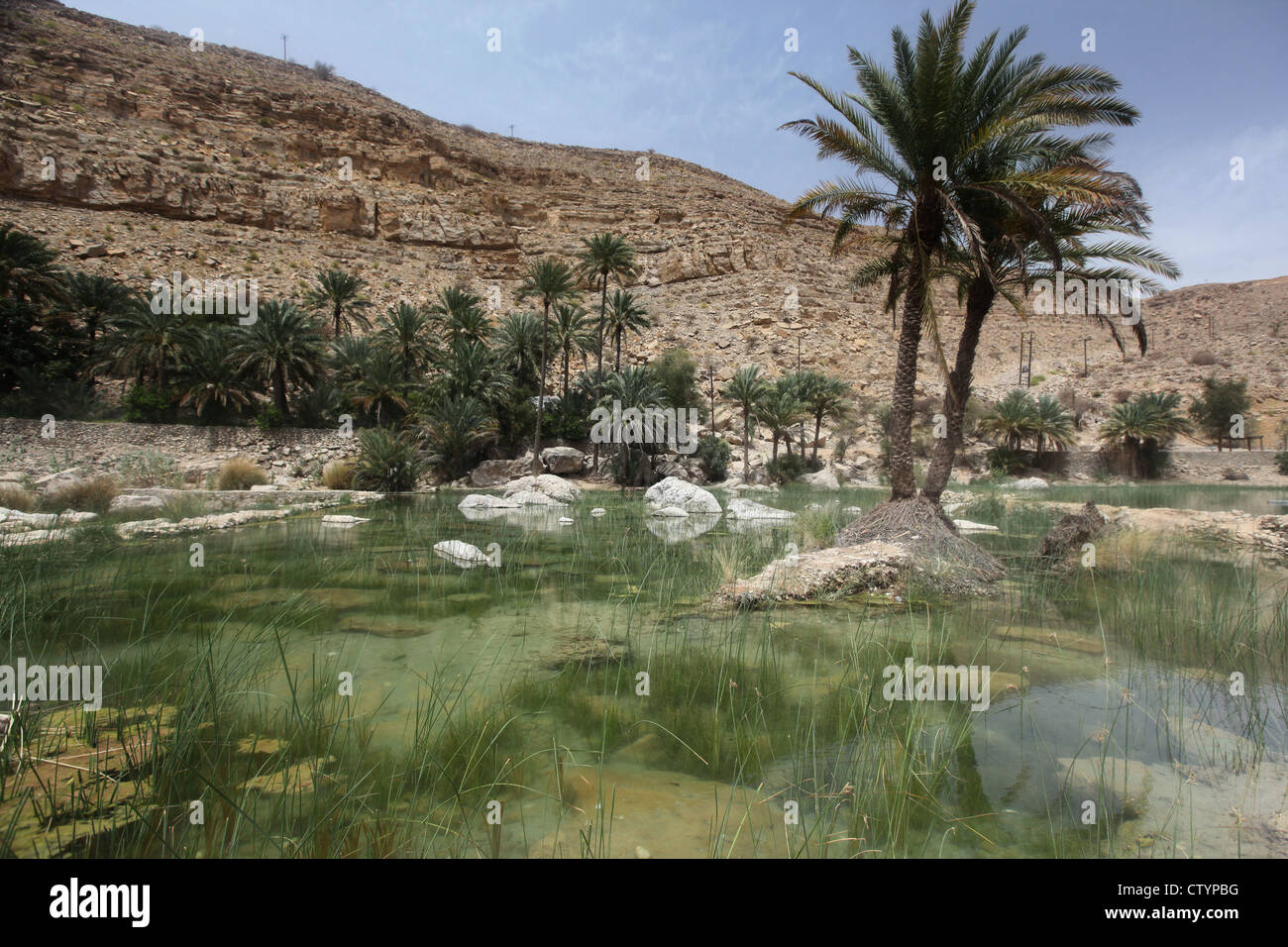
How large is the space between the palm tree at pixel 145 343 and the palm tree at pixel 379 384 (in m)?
7.25

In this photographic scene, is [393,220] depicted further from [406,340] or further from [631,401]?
[631,401]

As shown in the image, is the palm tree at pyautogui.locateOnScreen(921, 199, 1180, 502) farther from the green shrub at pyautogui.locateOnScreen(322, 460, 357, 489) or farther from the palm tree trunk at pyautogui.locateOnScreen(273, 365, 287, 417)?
the palm tree trunk at pyautogui.locateOnScreen(273, 365, 287, 417)

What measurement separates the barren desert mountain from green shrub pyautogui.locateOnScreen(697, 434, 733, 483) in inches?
542

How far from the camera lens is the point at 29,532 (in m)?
7.93

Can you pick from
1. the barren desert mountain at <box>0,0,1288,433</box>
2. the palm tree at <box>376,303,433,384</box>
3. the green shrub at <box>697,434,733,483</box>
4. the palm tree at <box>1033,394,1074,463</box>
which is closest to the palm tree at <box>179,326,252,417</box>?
the palm tree at <box>376,303,433,384</box>

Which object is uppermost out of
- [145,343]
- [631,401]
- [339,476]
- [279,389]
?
[145,343]

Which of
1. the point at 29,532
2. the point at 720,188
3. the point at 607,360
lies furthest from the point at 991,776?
the point at 720,188

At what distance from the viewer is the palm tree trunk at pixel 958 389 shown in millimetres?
8914

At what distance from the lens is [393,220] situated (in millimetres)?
48375

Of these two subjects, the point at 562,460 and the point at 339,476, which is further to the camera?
the point at 562,460

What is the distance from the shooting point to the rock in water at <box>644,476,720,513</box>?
17.0 metres

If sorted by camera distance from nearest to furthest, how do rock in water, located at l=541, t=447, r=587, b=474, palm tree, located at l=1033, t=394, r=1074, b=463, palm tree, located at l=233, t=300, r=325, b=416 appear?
palm tree, located at l=233, t=300, r=325, b=416 < rock in water, located at l=541, t=447, r=587, b=474 < palm tree, located at l=1033, t=394, r=1074, b=463

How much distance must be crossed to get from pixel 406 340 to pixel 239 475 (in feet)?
39.9

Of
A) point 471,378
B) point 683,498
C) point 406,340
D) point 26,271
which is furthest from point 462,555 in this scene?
point 26,271
